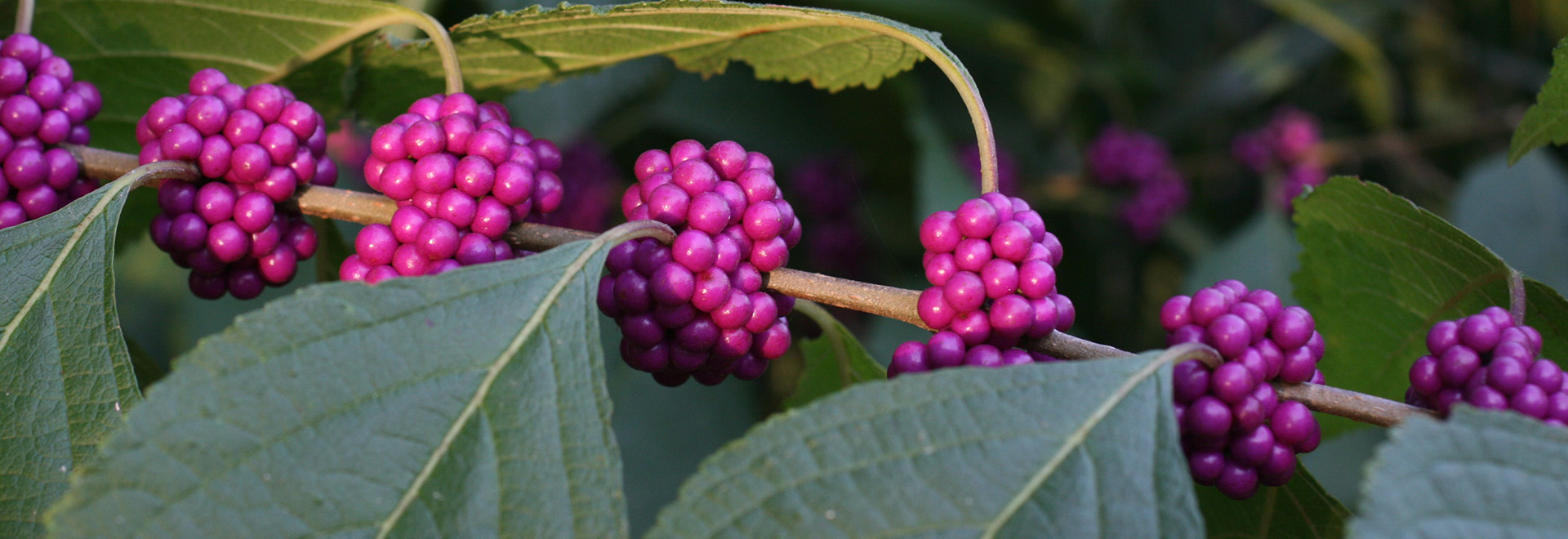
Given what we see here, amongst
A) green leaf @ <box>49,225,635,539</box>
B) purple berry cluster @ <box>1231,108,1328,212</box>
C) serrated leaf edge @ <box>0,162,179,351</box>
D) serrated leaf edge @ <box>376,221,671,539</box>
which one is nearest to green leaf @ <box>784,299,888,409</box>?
serrated leaf edge @ <box>376,221,671,539</box>

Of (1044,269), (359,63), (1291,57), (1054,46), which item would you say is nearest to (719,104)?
(1054,46)

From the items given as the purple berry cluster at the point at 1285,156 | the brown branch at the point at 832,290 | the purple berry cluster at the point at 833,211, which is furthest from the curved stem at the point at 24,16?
the purple berry cluster at the point at 1285,156

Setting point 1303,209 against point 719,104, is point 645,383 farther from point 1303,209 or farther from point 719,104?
point 1303,209

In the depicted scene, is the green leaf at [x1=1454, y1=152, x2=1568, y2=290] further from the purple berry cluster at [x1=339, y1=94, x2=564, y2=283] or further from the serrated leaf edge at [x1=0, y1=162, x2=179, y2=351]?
the serrated leaf edge at [x1=0, y1=162, x2=179, y2=351]

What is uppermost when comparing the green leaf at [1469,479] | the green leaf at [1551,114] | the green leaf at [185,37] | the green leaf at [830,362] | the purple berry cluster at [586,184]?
the green leaf at [1551,114]

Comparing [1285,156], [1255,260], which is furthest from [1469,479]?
[1285,156]

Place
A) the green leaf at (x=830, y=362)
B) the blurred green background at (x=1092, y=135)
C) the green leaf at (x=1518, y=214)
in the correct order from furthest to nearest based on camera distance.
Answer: the green leaf at (x=1518, y=214) → the blurred green background at (x=1092, y=135) → the green leaf at (x=830, y=362)

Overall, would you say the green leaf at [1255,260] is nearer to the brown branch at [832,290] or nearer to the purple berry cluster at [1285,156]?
the purple berry cluster at [1285,156]
